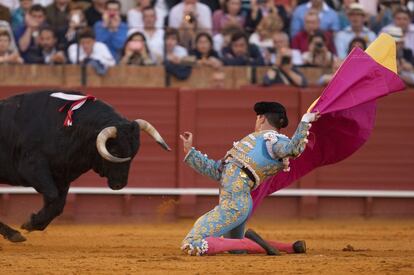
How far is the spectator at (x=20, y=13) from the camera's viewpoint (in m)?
12.7

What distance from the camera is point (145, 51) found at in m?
12.6

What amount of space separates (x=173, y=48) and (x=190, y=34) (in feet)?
0.74

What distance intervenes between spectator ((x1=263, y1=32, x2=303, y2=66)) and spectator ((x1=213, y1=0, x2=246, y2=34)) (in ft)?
1.50

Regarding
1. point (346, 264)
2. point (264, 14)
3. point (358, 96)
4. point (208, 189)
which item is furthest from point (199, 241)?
point (264, 14)

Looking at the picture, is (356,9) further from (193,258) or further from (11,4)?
(193,258)

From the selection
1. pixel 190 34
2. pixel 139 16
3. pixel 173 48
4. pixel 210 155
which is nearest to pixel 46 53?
pixel 139 16

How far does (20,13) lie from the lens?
12.8m

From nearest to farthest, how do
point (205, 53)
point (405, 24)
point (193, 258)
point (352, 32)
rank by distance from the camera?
point (193, 258) < point (205, 53) < point (352, 32) < point (405, 24)

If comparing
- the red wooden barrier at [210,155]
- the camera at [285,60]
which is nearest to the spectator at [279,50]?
the camera at [285,60]

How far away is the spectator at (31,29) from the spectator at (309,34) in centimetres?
263

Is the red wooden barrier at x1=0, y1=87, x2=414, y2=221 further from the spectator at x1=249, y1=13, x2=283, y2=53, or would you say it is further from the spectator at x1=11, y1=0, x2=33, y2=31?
the spectator at x1=11, y1=0, x2=33, y2=31

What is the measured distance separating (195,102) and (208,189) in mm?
897

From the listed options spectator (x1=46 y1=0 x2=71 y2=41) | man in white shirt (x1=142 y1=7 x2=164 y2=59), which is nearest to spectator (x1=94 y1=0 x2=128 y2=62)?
man in white shirt (x1=142 y1=7 x2=164 y2=59)

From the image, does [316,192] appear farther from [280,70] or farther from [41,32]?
[41,32]
